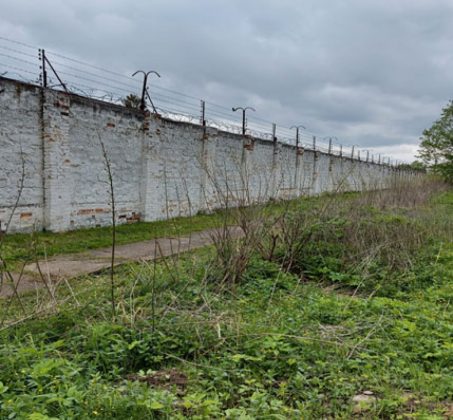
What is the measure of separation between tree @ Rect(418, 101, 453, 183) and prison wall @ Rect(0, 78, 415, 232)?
64.5 feet

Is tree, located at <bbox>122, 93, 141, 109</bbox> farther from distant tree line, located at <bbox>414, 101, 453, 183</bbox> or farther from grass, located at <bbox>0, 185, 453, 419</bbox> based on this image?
distant tree line, located at <bbox>414, 101, 453, 183</bbox>

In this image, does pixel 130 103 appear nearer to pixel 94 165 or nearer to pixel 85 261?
pixel 94 165

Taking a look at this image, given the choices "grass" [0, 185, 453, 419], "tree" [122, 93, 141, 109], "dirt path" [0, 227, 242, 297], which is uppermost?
"tree" [122, 93, 141, 109]

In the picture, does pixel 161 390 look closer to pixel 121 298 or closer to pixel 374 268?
pixel 121 298

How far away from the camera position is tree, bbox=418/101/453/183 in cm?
2673

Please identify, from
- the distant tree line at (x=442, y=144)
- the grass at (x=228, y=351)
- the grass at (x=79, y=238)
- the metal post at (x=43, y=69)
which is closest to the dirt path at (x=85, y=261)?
the grass at (x=79, y=238)

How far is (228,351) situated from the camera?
9.32ft

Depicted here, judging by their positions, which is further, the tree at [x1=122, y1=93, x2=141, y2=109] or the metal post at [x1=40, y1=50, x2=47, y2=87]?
the tree at [x1=122, y1=93, x2=141, y2=109]

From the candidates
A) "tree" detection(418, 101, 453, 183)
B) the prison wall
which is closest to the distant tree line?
"tree" detection(418, 101, 453, 183)

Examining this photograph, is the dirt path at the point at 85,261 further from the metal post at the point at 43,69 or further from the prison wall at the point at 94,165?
the metal post at the point at 43,69

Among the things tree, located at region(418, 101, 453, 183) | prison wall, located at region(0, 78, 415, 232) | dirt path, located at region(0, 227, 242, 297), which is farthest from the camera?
tree, located at region(418, 101, 453, 183)

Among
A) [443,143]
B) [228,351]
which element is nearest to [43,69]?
[228,351]

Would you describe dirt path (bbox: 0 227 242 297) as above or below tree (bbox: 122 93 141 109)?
below

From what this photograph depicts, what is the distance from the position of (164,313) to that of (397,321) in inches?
77.1
